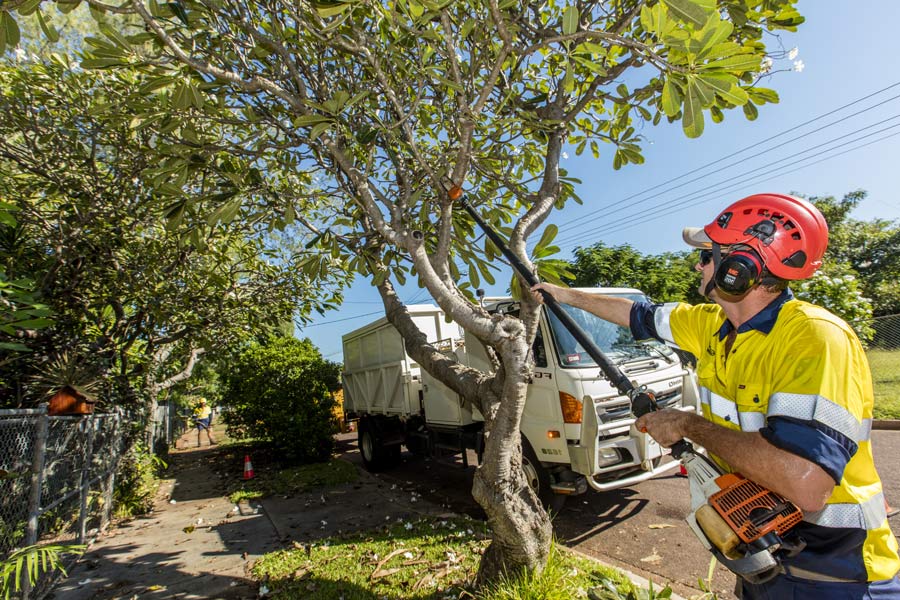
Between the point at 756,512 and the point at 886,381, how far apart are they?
14442mm

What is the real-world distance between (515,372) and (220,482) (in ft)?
27.7

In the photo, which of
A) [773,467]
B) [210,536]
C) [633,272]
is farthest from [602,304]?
[633,272]

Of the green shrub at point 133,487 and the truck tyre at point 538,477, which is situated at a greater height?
the green shrub at point 133,487

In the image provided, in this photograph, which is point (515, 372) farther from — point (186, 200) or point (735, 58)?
point (186, 200)

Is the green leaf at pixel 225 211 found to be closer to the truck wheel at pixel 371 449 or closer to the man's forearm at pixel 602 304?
the man's forearm at pixel 602 304

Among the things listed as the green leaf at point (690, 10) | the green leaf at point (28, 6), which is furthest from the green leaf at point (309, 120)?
the green leaf at point (690, 10)

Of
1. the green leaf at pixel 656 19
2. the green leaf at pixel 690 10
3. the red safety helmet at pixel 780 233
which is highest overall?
the green leaf at pixel 656 19

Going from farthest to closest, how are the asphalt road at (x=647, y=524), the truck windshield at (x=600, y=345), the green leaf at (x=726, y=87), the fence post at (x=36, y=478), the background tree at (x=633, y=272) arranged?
1. the background tree at (x=633, y=272)
2. the truck windshield at (x=600, y=345)
3. the asphalt road at (x=647, y=524)
4. the fence post at (x=36, y=478)
5. the green leaf at (x=726, y=87)

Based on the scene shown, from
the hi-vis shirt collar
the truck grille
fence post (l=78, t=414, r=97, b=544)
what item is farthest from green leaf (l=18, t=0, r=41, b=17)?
the truck grille

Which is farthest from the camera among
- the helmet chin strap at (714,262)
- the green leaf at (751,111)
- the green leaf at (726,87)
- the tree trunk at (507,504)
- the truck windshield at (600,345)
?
the truck windshield at (600,345)

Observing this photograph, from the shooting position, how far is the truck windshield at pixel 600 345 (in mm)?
4984

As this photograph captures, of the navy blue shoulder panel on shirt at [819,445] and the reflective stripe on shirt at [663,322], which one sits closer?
the navy blue shoulder panel on shirt at [819,445]

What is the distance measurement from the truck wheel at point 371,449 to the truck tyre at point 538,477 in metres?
4.50

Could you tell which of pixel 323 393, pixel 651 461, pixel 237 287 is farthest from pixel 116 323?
pixel 651 461
